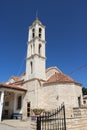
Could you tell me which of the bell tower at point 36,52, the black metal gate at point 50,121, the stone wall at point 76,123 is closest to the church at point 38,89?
the bell tower at point 36,52

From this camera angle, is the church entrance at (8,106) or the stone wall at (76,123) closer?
the stone wall at (76,123)

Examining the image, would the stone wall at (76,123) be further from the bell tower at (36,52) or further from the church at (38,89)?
the bell tower at (36,52)

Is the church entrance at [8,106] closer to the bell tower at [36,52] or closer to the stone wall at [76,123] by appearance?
the bell tower at [36,52]

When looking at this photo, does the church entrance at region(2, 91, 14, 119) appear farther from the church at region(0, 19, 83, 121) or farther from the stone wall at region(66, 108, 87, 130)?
the stone wall at region(66, 108, 87, 130)

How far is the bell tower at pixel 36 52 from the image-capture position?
22.8 metres

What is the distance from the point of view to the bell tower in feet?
74.8

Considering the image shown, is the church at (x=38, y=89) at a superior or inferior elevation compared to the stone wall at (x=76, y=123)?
superior

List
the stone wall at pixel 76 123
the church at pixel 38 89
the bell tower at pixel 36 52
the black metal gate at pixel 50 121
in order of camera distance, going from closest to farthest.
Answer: the black metal gate at pixel 50 121, the stone wall at pixel 76 123, the church at pixel 38 89, the bell tower at pixel 36 52

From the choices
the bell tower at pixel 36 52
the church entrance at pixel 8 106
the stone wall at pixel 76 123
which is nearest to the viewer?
the stone wall at pixel 76 123

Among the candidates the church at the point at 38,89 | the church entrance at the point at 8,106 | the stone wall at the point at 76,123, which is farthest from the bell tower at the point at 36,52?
the stone wall at the point at 76,123

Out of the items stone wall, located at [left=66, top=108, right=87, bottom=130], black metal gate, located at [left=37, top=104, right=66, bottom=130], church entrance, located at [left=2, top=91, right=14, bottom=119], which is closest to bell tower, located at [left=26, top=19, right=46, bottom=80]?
church entrance, located at [left=2, top=91, right=14, bottom=119]

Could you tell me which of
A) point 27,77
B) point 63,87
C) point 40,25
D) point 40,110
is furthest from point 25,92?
point 40,25

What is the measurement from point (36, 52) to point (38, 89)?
576 cm

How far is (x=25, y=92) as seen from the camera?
2298cm
